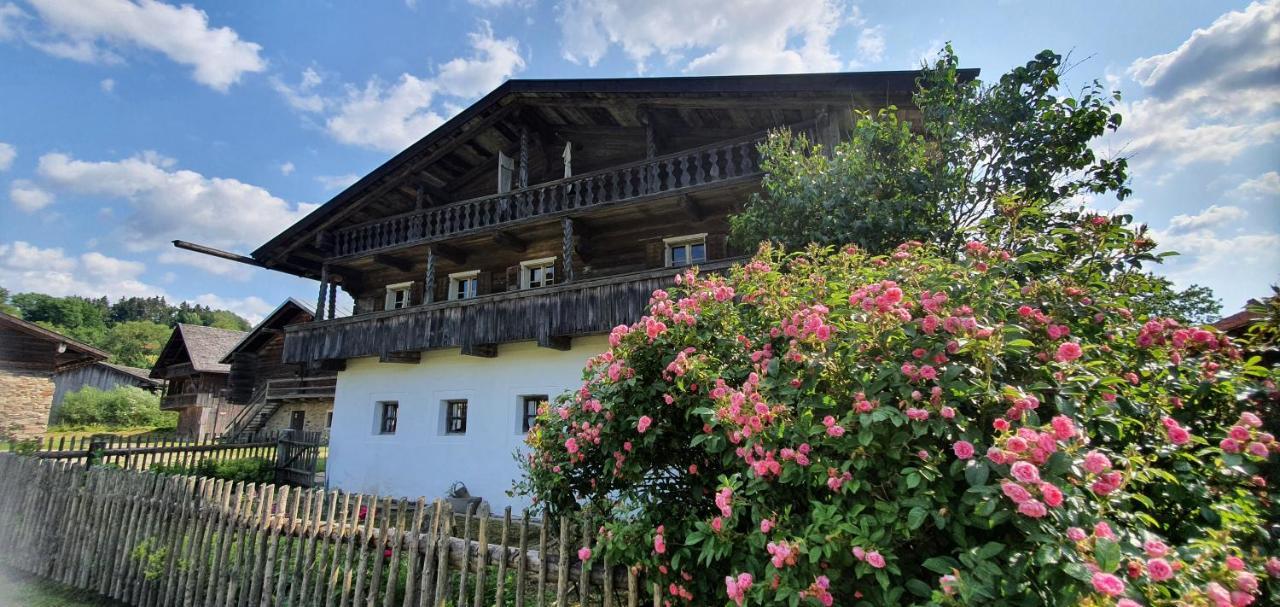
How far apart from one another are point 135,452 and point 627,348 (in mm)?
Answer: 12850

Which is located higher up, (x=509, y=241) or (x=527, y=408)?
(x=509, y=241)

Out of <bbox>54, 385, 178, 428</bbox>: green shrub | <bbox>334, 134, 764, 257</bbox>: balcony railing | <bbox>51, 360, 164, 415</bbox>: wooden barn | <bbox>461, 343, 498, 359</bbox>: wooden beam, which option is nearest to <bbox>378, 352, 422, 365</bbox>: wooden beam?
<bbox>461, 343, 498, 359</bbox>: wooden beam

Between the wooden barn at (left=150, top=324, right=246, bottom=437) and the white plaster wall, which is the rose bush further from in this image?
the wooden barn at (left=150, top=324, right=246, bottom=437)

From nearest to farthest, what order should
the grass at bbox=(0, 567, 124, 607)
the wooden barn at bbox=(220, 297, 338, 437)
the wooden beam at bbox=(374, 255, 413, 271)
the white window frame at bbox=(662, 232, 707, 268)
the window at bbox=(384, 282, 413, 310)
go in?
the grass at bbox=(0, 567, 124, 607)
the white window frame at bbox=(662, 232, 707, 268)
the wooden beam at bbox=(374, 255, 413, 271)
the window at bbox=(384, 282, 413, 310)
the wooden barn at bbox=(220, 297, 338, 437)

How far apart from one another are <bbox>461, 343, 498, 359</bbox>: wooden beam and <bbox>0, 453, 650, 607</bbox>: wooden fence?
592cm

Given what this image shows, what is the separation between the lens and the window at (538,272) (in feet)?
43.2

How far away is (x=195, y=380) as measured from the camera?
102 ft

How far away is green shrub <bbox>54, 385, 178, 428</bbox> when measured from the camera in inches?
1108

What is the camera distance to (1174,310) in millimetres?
3807

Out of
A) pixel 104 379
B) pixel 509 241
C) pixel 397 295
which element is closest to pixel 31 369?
pixel 397 295

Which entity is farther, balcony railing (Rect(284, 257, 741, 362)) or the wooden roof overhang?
balcony railing (Rect(284, 257, 741, 362))

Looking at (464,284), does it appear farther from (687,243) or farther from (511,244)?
(687,243)

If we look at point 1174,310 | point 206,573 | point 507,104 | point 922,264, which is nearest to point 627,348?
point 922,264

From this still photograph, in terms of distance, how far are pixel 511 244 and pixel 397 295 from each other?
16.8ft
